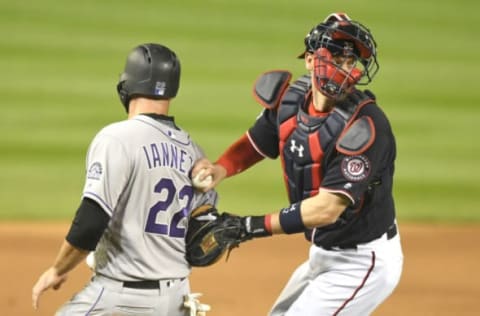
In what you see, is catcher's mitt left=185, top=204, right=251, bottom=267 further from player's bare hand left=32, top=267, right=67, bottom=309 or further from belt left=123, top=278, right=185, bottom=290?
player's bare hand left=32, top=267, right=67, bottom=309

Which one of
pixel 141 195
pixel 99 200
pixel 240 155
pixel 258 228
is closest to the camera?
pixel 99 200

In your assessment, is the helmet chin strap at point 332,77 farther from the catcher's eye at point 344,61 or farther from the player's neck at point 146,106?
the player's neck at point 146,106

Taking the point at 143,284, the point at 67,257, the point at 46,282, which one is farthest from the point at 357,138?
the point at 46,282

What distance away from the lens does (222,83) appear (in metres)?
11.4

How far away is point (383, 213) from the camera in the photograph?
4500 mm

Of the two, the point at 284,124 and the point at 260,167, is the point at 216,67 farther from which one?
the point at 284,124

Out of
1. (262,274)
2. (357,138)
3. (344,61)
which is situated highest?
(344,61)

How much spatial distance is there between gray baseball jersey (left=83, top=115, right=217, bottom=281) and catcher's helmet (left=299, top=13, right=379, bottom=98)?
769mm

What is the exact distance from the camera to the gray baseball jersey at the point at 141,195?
3.79 m

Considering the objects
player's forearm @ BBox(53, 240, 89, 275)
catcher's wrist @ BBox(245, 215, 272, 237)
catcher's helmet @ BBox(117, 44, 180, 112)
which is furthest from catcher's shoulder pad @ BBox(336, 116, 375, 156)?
player's forearm @ BBox(53, 240, 89, 275)

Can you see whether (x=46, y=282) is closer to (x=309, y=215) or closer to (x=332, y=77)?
(x=309, y=215)

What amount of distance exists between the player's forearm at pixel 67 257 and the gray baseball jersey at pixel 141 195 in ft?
0.55

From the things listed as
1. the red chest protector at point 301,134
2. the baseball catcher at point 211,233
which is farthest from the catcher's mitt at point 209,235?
the red chest protector at point 301,134

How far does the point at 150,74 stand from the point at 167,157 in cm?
37
